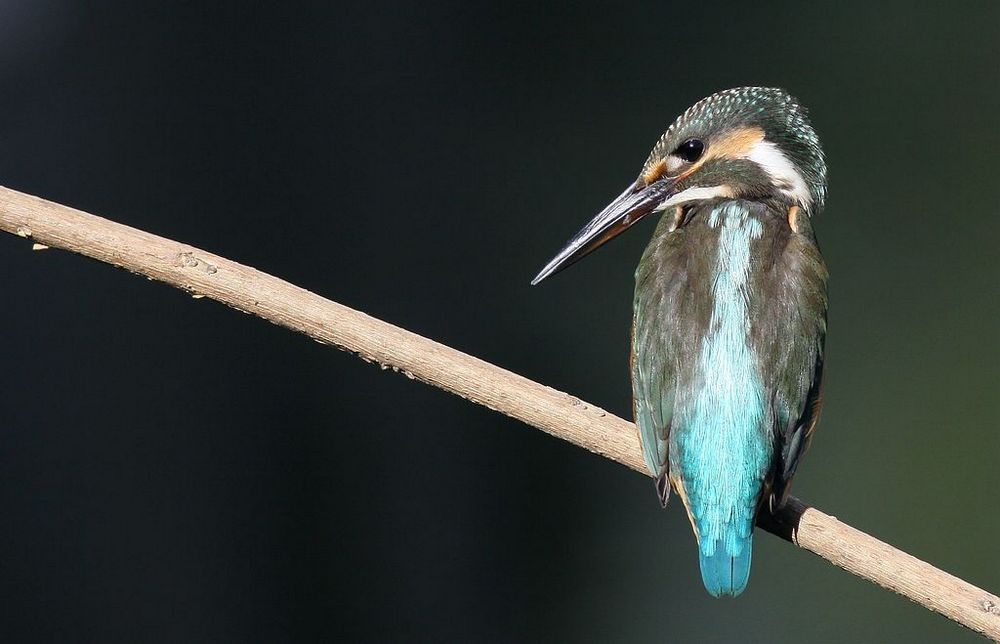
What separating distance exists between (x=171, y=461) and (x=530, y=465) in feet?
2.68

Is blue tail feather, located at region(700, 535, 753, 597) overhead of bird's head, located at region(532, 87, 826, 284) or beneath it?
beneath

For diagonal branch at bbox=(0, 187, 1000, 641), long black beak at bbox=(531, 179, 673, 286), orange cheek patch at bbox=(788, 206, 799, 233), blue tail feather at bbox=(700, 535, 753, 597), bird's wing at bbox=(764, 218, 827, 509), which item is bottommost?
blue tail feather at bbox=(700, 535, 753, 597)

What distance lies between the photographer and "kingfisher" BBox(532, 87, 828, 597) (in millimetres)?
1638

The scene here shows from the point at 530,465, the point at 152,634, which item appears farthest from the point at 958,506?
the point at 152,634

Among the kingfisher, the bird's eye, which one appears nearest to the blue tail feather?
the kingfisher

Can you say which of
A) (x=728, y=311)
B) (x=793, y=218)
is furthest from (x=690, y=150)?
(x=728, y=311)

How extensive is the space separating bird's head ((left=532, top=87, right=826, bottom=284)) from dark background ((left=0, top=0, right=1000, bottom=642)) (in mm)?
1073

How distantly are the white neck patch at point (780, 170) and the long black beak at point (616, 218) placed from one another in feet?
0.47

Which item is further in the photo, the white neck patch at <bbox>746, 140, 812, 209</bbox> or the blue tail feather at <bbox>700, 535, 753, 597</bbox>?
the white neck patch at <bbox>746, 140, 812, 209</bbox>

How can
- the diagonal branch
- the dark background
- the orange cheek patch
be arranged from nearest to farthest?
the diagonal branch, the orange cheek patch, the dark background

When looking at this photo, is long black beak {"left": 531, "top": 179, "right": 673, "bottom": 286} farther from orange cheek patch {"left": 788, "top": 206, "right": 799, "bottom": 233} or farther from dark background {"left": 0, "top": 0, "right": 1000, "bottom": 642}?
dark background {"left": 0, "top": 0, "right": 1000, "bottom": 642}

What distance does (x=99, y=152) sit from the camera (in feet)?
9.25

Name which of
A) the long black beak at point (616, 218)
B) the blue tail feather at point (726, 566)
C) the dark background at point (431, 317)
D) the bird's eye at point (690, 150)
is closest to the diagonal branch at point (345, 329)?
the blue tail feather at point (726, 566)

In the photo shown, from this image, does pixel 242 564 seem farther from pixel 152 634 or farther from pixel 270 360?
pixel 270 360
